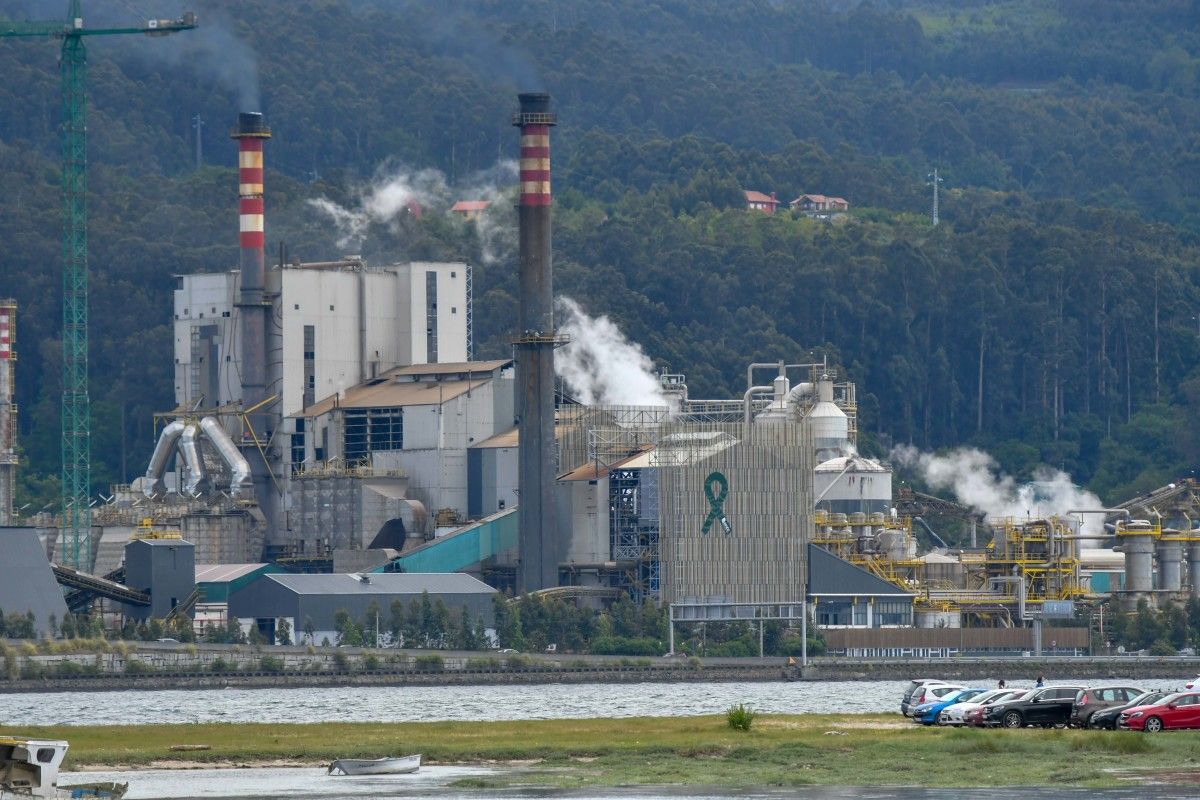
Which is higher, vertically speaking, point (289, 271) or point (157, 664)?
point (289, 271)

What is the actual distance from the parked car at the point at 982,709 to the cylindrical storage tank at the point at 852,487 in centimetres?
6432

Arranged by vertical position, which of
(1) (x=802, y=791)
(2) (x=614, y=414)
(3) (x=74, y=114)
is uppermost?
(3) (x=74, y=114)

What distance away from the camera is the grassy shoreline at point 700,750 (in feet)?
205

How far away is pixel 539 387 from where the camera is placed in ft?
440

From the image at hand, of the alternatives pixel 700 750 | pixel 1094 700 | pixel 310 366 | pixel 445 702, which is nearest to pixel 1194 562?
pixel 310 366

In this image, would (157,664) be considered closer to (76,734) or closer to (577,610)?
(577,610)

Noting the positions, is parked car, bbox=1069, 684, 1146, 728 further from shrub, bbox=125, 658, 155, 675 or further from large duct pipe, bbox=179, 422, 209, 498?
large duct pipe, bbox=179, 422, 209, 498

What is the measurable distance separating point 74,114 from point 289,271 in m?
13.6

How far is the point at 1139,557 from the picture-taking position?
134750mm

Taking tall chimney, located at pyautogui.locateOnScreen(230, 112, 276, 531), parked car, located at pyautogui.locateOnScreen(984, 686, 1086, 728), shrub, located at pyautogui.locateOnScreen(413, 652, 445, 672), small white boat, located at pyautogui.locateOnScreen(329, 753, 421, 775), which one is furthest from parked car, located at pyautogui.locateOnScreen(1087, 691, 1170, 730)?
tall chimney, located at pyautogui.locateOnScreen(230, 112, 276, 531)

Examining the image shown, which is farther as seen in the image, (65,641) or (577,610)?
(577,610)

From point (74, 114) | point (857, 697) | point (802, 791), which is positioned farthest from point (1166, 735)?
point (74, 114)

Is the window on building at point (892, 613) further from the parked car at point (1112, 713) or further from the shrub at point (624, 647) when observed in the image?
the parked car at point (1112, 713)

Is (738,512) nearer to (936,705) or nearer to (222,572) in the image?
(222,572)
